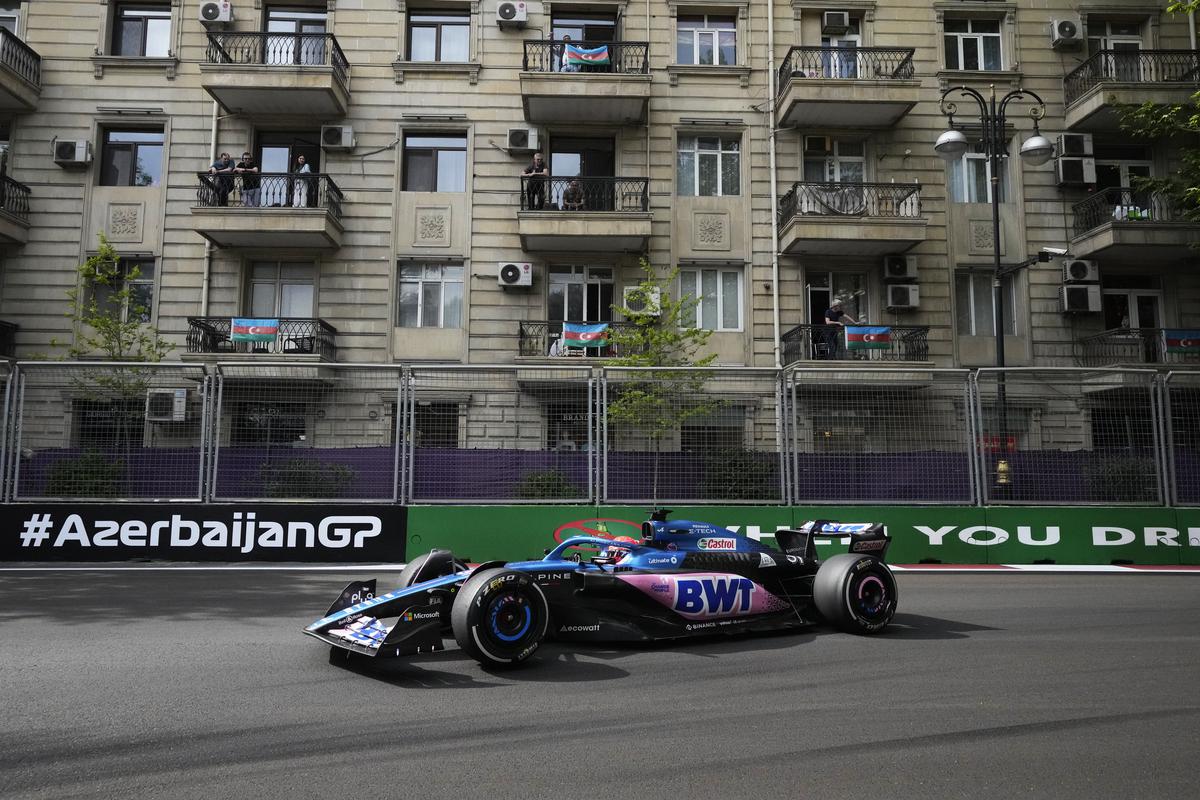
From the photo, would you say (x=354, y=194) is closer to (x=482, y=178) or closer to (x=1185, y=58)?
(x=482, y=178)

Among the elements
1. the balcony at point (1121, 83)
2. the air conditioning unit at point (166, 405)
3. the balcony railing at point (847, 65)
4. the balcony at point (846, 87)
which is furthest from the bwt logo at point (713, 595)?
the balcony at point (1121, 83)

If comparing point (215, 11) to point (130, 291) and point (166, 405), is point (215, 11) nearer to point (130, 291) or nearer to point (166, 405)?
point (130, 291)

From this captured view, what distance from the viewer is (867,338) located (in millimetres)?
21703

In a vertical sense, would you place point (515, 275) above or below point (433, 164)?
below

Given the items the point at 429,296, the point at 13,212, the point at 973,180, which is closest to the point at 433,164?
the point at 429,296

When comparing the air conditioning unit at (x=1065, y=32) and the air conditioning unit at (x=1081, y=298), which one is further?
the air conditioning unit at (x=1065, y=32)

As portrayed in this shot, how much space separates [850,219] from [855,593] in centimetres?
1662

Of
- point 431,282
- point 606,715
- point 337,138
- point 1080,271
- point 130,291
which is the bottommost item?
point 606,715

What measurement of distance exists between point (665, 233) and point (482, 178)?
507 centimetres

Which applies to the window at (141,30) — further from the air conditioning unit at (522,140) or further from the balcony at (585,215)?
the balcony at (585,215)

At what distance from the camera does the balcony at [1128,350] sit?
74.0 ft

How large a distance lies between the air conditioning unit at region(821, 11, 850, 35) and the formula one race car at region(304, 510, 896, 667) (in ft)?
65.6

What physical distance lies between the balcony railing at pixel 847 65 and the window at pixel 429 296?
33.3ft

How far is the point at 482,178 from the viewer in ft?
74.8
